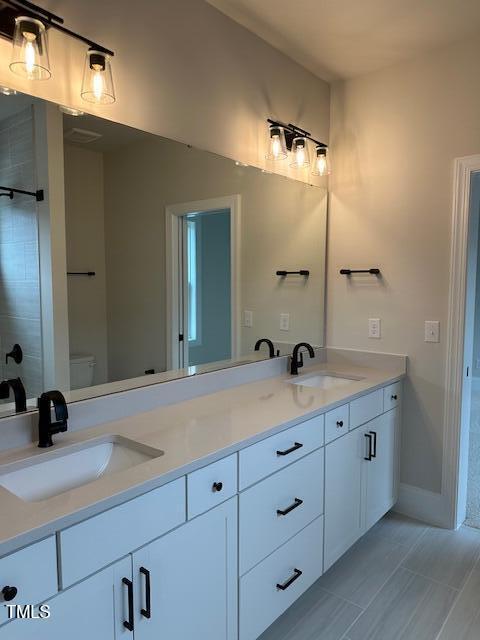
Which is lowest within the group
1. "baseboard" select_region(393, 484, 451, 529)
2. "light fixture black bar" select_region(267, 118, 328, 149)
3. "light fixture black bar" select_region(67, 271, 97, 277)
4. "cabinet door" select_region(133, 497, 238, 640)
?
"baseboard" select_region(393, 484, 451, 529)

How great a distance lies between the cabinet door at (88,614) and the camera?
0.99m

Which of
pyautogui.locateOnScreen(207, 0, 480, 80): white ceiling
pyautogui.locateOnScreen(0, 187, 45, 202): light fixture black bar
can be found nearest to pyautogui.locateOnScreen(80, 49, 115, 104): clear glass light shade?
pyautogui.locateOnScreen(0, 187, 45, 202): light fixture black bar

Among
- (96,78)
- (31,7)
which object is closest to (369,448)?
(96,78)

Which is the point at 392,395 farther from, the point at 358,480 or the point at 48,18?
the point at 48,18

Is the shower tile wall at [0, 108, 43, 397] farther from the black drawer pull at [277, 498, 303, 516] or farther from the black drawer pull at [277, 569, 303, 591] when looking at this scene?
the black drawer pull at [277, 569, 303, 591]

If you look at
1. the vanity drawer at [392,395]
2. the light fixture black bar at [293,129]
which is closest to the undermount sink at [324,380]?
the vanity drawer at [392,395]

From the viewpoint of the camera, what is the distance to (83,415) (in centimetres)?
166

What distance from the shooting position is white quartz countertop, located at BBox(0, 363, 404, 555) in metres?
1.04

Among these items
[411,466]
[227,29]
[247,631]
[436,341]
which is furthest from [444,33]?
[247,631]

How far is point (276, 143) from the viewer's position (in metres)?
2.53

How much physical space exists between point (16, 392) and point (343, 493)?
151 cm

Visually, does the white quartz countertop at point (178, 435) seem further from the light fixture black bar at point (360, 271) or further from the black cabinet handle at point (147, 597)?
the light fixture black bar at point (360, 271)

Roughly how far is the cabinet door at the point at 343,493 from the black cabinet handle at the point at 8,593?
4.47ft

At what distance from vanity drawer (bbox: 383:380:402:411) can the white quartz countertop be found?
0.06 m
